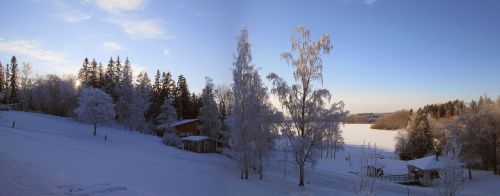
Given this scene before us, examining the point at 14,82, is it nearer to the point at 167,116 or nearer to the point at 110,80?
the point at 110,80

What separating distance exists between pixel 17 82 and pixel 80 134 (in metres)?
45.0

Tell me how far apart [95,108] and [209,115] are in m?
19.2

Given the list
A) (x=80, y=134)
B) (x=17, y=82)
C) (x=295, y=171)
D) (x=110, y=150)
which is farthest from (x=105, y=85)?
(x=295, y=171)

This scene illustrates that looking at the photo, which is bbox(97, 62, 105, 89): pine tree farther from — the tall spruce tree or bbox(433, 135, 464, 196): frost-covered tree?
bbox(433, 135, 464, 196): frost-covered tree

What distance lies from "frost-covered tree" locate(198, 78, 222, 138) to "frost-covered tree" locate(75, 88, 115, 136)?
632 inches

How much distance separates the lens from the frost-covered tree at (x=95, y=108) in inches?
2302

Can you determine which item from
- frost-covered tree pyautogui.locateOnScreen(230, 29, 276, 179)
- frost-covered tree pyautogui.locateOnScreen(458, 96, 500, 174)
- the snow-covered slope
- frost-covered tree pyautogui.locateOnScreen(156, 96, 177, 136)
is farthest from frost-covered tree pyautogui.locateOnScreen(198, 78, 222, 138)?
frost-covered tree pyautogui.locateOnScreen(458, 96, 500, 174)

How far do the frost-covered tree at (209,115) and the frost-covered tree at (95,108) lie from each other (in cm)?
1606

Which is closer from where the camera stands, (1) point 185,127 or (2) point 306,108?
(2) point 306,108

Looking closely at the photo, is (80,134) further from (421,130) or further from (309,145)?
(421,130)

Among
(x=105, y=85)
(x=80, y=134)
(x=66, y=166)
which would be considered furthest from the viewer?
(x=105, y=85)

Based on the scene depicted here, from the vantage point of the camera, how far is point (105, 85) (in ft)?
282

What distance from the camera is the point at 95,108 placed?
58469 millimetres

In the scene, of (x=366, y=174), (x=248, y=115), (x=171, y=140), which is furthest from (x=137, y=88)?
(x=366, y=174)
